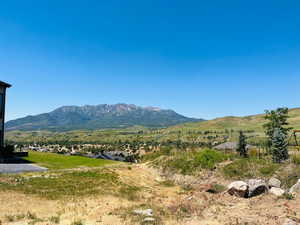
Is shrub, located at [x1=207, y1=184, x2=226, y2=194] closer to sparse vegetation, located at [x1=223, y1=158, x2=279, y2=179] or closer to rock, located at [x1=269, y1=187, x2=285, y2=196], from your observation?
sparse vegetation, located at [x1=223, y1=158, x2=279, y2=179]

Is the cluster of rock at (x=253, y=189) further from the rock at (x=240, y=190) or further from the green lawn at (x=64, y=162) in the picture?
the green lawn at (x=64, y=162)

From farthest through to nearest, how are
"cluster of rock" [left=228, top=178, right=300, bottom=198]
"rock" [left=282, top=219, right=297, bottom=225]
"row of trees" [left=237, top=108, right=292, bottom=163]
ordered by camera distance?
"row of trees" [left=237, top=108, right=292, bottom=163] → "cluster of rock" [left=228, top=178, right=300, bottom=198] → "rock" [left=282, top=219, right=297, bottom=225]

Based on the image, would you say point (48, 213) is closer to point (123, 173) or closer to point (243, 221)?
point (243, 221)

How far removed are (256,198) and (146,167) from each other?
1482cm

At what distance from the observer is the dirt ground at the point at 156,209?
38.6 ft

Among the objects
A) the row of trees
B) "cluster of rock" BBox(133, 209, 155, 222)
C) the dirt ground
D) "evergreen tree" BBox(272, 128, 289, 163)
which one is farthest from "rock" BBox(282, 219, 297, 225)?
"evergreen tree" BBox(272, 128, 289, 163)

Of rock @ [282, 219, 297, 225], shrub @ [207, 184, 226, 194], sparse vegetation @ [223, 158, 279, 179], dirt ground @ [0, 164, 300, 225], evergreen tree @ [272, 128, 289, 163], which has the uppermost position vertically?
evergreen tree @ [272, 128, 289, 163]

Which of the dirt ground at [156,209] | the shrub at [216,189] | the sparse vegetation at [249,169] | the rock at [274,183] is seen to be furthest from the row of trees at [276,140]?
the dirt ground at [156,209]

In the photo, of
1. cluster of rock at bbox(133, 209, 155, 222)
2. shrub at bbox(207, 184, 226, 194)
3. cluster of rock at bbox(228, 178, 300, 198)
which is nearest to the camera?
cluster of rock at bbox(133, 209, 155, 222)

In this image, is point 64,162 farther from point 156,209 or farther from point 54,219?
point 54,219

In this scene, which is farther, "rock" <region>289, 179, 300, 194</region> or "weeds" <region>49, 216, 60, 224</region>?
"rock" <region>289, 179, 300, 194</region>

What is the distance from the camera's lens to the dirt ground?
463 inches

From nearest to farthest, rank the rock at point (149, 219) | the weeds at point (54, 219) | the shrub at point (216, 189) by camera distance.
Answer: the weeds at point (54, 219) → the rock at point (149, 219) → the shrub at point (216, 189)

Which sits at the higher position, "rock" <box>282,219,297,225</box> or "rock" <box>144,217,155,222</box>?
"rock" <box>282,219,297,225</box>
